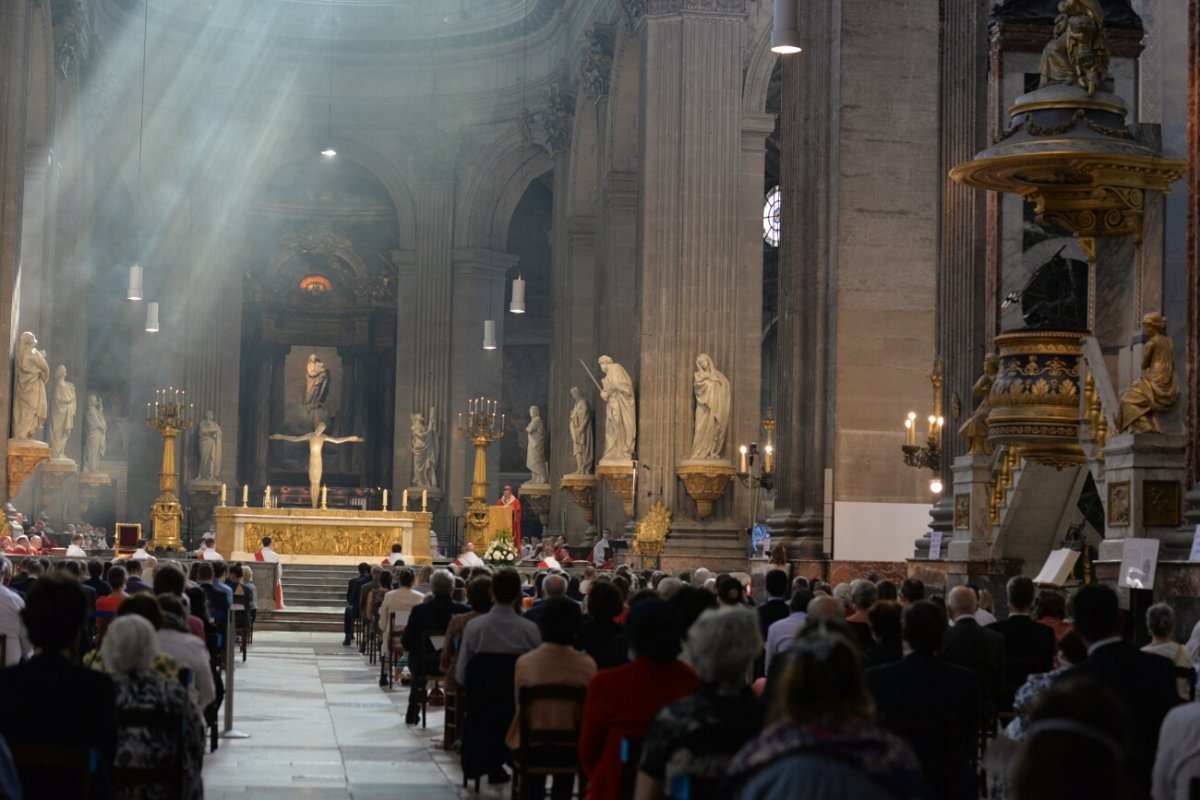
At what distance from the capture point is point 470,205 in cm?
4650

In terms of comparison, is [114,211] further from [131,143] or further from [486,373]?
[486,373]

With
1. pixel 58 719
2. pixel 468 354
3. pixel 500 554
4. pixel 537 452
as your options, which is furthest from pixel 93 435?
pixel 58 719

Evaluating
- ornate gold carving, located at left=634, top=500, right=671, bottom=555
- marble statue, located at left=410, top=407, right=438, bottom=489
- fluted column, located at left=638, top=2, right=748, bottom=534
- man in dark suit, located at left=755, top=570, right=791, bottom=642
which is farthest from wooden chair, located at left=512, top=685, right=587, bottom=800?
marble statue, located at left=410, top=407, right=438, bottom=489

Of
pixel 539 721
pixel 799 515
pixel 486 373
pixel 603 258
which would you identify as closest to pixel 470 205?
pixel 486 373

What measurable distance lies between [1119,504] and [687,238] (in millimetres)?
16895

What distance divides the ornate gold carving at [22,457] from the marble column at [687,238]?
9897 mm

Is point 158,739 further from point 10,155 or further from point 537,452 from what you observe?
point 537,452

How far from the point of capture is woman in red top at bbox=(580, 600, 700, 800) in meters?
6.32

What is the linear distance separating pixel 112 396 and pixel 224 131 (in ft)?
23.6

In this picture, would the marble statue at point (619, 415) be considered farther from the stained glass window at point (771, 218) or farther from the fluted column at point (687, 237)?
the stained glass window at point (771, 218)

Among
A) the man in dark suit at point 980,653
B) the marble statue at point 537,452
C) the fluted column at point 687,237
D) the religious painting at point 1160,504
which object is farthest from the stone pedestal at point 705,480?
the man in dark suit at point 980,653

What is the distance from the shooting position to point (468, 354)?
46.2 m

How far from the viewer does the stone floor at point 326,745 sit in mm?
11312

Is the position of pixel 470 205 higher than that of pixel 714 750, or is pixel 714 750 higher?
pixel 470 205
